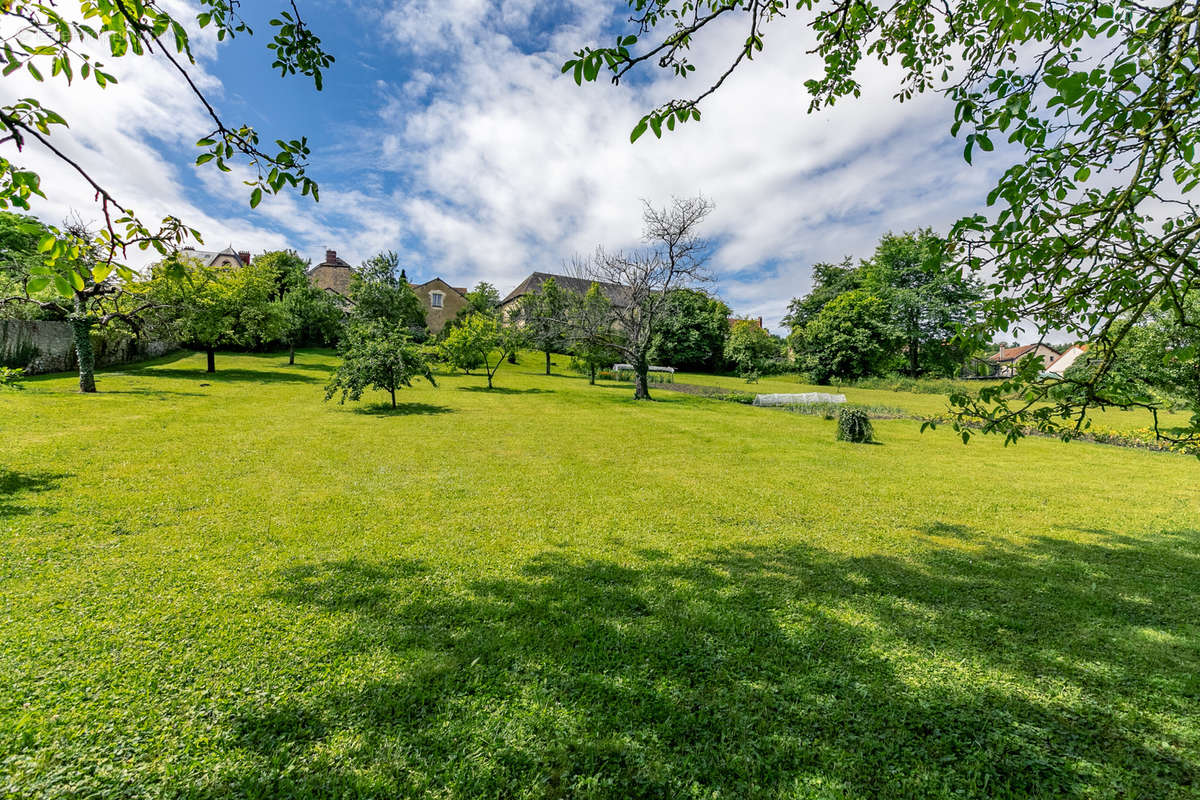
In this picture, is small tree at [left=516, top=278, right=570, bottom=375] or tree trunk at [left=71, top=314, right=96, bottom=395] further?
small tree at [left=516, top=278, right=570, bottom=375]

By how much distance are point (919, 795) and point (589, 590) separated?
261 cm

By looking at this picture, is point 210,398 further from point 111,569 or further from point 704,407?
point 704,407

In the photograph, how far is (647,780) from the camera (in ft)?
7.50

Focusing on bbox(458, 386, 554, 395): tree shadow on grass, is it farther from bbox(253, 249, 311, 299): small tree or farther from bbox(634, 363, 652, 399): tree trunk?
bbox(253, 249, 311, 299): small tree

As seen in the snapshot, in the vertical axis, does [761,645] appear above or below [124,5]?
below

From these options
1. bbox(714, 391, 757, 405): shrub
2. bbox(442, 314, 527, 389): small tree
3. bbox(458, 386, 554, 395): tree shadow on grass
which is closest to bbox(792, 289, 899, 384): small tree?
bbox(714, 391, 757, 405): shrub

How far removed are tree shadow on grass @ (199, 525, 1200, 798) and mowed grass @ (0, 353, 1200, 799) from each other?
19 millimetres

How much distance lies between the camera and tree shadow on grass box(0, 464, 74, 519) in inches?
208

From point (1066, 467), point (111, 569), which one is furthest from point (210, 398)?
point (1066, 467)

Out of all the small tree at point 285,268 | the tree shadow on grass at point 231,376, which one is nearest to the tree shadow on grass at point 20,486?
the tree shadow on grass at point 231,376

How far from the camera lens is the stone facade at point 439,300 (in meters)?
49.2

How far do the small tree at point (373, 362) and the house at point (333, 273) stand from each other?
38442mm

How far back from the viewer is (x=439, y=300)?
164 feet

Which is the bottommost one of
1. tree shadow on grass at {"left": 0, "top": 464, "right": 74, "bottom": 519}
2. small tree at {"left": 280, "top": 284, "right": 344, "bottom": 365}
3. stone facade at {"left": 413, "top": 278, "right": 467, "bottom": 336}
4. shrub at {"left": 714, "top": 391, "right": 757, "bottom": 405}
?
tree shadow on grass at {"left": 0, "top": 464, "right": 74, "bottom": 519}
